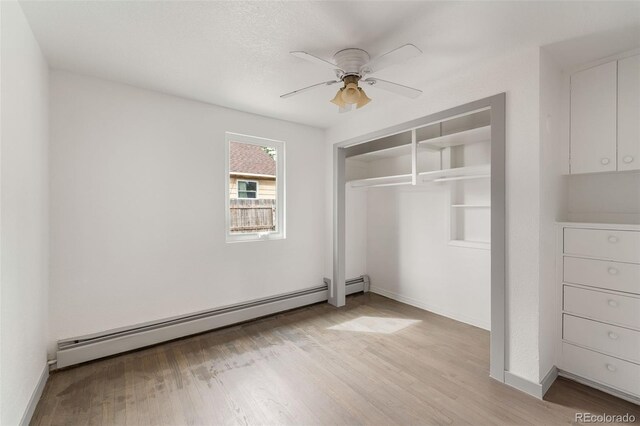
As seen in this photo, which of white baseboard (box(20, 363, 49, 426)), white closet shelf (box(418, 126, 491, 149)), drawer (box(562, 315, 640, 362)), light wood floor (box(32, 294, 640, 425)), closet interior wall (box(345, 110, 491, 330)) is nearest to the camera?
white baseboard (box(20, 363, 49, 426))

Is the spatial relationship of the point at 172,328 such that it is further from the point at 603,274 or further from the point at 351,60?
the point at 603,274

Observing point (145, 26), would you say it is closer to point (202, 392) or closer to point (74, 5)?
point (74, 5)

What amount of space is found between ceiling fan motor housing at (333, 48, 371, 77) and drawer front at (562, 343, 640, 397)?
8.72 ft

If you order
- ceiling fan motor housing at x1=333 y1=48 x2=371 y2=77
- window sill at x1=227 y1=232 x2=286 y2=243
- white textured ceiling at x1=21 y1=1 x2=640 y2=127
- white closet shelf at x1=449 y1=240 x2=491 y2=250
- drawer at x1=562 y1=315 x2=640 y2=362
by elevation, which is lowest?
drawer at x1=562 y1=315 x2=640 y2=362

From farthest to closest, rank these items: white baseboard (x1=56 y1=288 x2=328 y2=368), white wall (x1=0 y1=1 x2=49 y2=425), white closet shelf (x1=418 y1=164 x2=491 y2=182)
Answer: white closet shelf (x1=418 y1=164 x2=491 y2=182) → white baseboard (x1=56 y1=288 x2=328 y2=368) → white wall (x1=0 y1=1 x2=49 y2=425)

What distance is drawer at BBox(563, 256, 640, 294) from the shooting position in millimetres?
1940

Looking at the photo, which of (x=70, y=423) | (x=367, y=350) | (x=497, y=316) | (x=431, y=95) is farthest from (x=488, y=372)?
(x=70, y=423)

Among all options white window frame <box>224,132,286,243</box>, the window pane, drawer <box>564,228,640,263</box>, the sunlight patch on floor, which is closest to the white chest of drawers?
drawer <box>564,228,640,263</box>

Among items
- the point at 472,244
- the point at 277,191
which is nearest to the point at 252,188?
the point at 277,191

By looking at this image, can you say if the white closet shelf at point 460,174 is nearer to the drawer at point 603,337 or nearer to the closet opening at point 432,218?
the closet opening at point 432,218

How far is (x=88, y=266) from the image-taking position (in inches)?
97.1

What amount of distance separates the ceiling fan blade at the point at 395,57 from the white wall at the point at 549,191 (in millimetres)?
1058

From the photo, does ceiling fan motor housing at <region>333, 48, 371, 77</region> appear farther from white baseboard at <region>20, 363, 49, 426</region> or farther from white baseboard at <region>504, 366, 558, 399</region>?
→ white baseboard at <region>20, 363, 49, 426</region>

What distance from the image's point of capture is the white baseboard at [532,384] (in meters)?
1.99
